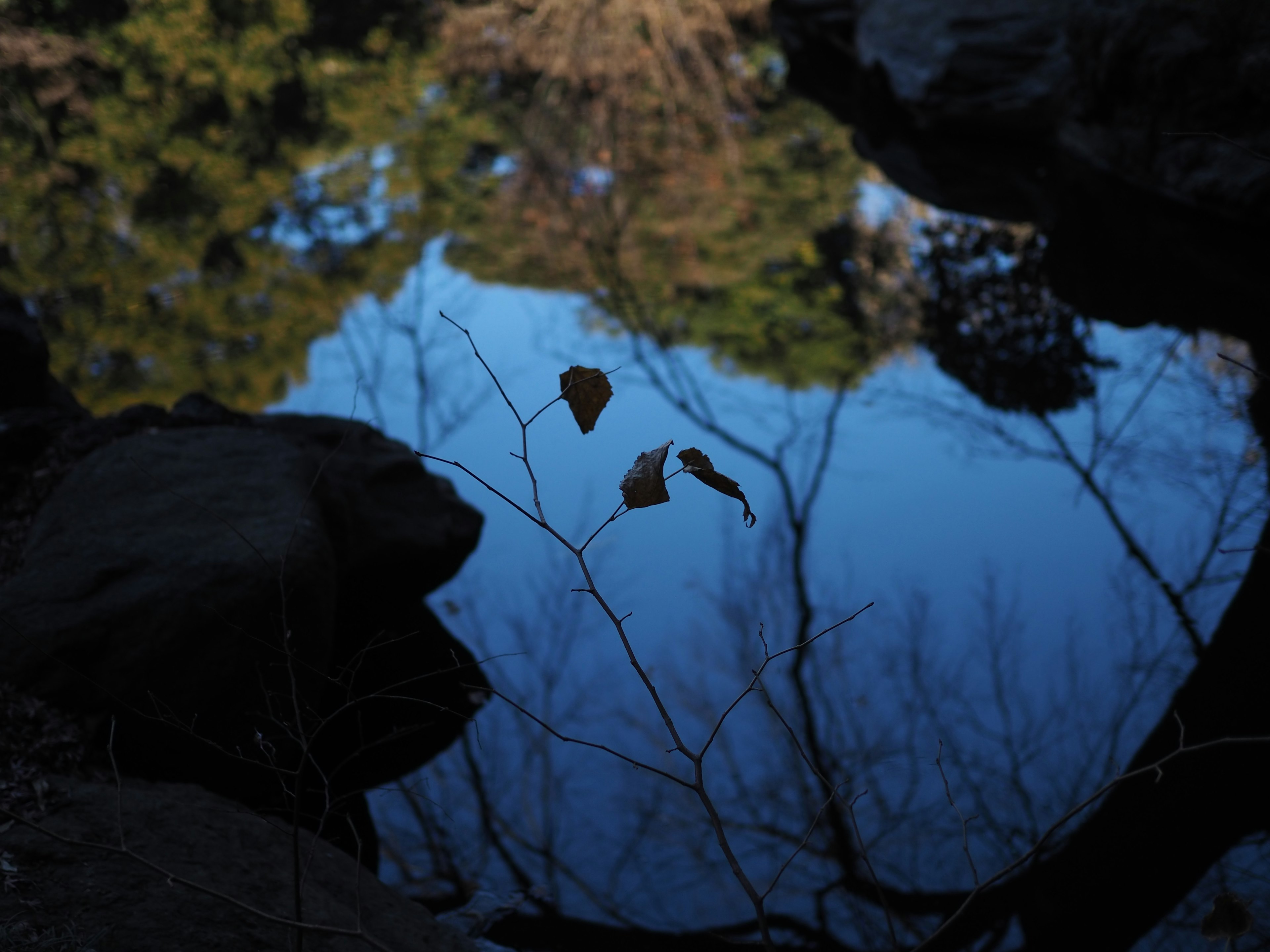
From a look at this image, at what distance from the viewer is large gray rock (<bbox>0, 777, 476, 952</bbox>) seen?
1.59 m

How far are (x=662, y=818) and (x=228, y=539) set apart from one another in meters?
1.28

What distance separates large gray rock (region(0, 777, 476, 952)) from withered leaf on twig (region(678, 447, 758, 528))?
816 millimetres

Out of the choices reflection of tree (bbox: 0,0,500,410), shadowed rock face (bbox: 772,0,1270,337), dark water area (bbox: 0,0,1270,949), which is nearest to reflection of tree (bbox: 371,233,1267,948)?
dark water area (bbox: 0,0,1270,949)

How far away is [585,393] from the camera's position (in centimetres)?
111

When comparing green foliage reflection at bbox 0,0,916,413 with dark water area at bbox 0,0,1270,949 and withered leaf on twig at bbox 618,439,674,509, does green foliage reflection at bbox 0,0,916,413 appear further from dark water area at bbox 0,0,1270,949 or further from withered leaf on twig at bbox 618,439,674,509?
withered leaf on twig at bbox 618,439,674,509

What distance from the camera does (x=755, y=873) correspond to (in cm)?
223

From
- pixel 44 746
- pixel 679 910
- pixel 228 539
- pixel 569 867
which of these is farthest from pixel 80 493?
pixel 679 910

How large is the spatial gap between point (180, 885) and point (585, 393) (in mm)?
1239

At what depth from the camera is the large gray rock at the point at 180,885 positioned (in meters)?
1.59

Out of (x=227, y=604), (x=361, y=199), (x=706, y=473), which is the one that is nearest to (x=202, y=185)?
(x=361, y=199)

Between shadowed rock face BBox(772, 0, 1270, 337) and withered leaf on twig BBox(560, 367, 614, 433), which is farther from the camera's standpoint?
shadowed rock face BBox(772, 0, 1270, 337)

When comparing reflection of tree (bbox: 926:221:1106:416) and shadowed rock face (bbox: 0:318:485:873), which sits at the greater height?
reflection of tree (bbox: 926:221:1106:416)

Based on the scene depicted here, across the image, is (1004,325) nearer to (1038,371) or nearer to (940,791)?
(1038,371)

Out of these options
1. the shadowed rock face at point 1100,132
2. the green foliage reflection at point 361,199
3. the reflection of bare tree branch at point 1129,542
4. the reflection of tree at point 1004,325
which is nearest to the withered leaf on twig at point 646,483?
the reflection of bare tree branch at point 1129,542
